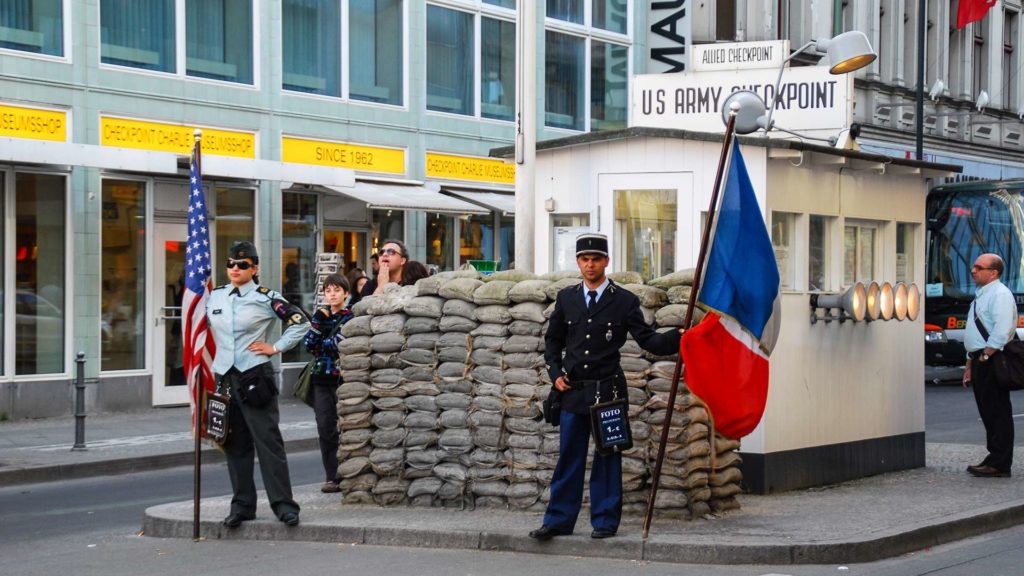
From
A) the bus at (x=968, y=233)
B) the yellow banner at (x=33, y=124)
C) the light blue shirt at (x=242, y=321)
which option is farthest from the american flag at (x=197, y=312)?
the bus at (x=968, y=233)

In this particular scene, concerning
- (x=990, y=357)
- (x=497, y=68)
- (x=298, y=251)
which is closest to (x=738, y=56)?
(x=990, y=357)

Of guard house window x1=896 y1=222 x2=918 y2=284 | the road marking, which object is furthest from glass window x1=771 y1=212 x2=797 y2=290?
the road marking

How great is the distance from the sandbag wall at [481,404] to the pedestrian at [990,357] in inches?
130

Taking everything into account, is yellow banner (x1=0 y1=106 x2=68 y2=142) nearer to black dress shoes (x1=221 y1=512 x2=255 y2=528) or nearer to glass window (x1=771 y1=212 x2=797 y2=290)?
black dress shoes (x1=221 y1=512 x2=255 y2=528)

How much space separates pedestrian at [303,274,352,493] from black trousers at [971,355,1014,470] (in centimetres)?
535

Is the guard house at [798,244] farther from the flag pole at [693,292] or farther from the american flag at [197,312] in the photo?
the american flag at [197,312]

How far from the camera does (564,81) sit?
28.5 metres

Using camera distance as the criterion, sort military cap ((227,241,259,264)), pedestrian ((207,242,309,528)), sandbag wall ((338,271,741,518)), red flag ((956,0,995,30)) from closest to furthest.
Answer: sandbag wall ((338,271,741,518)) → pedestrian ((207,242,309,528)) → military cap ((227,241,259,264)) → red flag ((956,0,995,30))

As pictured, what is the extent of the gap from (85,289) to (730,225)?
12.6m

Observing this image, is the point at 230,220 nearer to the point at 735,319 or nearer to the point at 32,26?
the point at 32,26

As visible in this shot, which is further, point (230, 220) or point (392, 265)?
point (230, 220)

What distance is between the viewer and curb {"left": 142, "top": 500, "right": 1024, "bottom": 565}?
28.3ft

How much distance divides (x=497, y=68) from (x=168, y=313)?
8816 mm

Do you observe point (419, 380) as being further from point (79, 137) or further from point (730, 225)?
point (79, 137)
